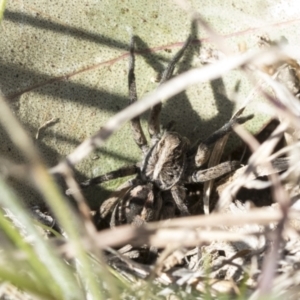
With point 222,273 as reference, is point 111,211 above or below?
above

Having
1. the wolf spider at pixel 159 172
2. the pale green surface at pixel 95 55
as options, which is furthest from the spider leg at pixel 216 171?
the pale green surface at pixel 95 55

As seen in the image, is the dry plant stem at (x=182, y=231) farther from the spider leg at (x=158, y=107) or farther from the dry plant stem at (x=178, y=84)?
the spider leg at (x=158, y=107)

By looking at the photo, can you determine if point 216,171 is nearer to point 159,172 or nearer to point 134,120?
point 159,172

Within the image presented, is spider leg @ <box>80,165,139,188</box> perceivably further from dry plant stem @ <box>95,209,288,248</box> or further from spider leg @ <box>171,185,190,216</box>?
dry plant stem @ <box>95,209,288,248</box>

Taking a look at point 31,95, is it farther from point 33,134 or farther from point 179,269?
point 179,269

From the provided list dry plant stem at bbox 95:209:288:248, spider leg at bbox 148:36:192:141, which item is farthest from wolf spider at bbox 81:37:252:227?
dry plant stem at bbox 95:209:288:248

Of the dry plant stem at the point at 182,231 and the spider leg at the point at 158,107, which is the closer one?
the dry plant stem at the point at 182,231

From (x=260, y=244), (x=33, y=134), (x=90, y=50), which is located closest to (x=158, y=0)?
(x=90, y=50)
